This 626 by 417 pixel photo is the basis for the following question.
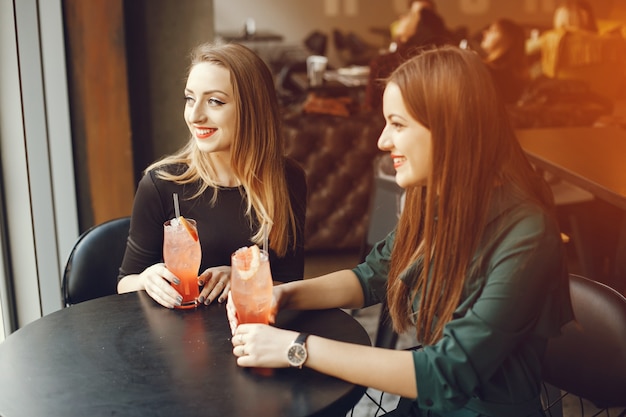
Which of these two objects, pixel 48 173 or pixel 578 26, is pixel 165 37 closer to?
pixel 48 173

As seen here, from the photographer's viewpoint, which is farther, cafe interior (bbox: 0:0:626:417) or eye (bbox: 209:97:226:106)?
cafe interior (bbox: 0:0:626:417)

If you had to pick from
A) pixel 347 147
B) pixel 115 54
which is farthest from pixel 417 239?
pixel 347 147

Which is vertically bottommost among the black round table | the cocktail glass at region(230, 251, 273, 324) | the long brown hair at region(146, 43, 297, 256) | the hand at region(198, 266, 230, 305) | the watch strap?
the black round table

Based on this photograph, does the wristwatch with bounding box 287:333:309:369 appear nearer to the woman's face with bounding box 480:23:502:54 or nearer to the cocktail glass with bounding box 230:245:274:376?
the cocktail glass with bounding box 230:245:274:376

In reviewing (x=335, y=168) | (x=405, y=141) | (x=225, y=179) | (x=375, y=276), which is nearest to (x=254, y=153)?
(x=225, y=179)

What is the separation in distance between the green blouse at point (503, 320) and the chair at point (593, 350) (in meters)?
0.21

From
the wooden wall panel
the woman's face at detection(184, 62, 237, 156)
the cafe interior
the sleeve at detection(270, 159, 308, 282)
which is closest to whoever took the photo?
the woman's face at detection(184, 62, 237, 156)

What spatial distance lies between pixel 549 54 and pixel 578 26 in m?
0.48

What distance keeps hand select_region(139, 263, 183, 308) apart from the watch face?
388 millimetres

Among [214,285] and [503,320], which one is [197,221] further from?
[503,320]

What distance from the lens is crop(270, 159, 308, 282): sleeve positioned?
1.80m

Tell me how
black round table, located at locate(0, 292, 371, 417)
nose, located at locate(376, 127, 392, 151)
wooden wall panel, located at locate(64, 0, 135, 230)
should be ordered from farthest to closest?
1. wooden wall panel, located at locate(64, 0, 135, 230)
2. nose, located at locate(376, 127, 392, 151)
3. black round table, located at locate(0, 292, 371, 417)

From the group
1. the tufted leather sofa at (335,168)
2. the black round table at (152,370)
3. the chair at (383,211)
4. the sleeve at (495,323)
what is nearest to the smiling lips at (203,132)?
the black round table at (152,370)

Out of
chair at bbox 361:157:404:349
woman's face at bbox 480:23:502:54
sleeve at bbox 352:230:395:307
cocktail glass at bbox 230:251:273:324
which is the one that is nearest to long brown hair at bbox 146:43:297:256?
sleeve at bbox 352:230:395:307
